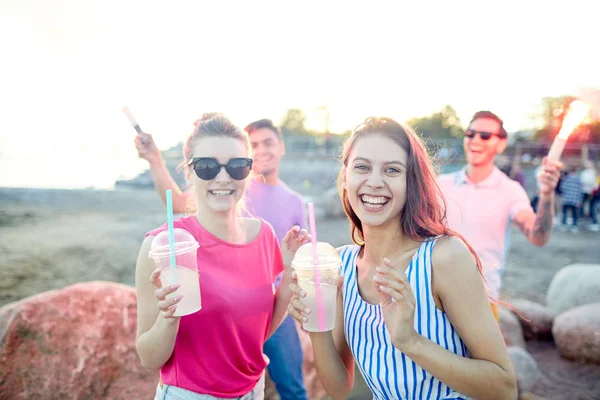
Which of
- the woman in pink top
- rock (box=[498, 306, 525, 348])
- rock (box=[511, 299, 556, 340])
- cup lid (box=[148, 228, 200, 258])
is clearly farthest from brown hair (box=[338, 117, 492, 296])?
rock (box=[511, 299, 556, 340])

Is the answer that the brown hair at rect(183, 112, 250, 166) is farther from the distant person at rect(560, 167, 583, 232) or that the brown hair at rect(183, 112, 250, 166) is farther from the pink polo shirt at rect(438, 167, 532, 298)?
the distant person at rect(560, 167, 583, 232)

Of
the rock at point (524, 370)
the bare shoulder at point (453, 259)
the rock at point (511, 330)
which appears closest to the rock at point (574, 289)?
the rock at point (511, 330)

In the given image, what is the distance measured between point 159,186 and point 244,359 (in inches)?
71.1

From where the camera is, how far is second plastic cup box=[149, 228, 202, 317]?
191 cm

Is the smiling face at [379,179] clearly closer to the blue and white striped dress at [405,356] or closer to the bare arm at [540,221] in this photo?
the blue and white striped dress at [405,356]

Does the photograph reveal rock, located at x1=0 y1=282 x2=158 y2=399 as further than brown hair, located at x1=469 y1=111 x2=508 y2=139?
No

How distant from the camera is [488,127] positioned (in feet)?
12.5

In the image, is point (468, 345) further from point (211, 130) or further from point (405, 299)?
point (211, 130)

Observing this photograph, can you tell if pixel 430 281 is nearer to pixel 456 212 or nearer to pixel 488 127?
pixel 456 212

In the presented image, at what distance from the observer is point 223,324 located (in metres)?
2.17

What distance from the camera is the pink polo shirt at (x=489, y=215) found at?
140 inches

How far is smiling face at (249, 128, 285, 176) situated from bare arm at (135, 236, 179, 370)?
1985mm

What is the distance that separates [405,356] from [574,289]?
5.57m

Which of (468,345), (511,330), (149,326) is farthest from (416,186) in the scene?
(511,330)
